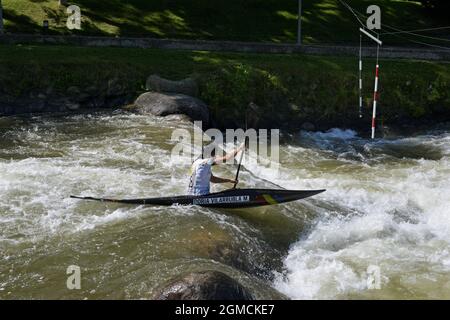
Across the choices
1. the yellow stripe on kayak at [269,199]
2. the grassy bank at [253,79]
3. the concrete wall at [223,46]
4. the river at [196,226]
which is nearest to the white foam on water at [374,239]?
the river at [196,226]

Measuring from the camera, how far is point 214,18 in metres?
27.9

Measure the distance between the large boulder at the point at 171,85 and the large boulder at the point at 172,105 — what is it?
46 cm

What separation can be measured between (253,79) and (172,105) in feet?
12.5

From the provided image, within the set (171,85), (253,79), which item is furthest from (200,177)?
(253,79)

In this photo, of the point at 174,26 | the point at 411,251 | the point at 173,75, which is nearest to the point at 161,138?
the point at 173,75

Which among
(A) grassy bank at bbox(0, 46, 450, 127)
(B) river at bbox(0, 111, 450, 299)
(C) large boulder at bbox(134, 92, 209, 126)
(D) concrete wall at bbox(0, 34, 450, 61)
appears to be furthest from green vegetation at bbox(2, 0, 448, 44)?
(B) river at bbox(0, 111, 450, 299)

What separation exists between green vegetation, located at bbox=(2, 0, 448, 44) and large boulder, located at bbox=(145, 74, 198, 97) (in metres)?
7.97

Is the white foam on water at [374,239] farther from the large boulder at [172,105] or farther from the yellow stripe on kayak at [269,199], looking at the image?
the large boulder at [172,105]

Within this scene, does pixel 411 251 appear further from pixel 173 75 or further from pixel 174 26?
pixel 174 26

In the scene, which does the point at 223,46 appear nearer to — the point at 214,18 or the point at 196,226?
the point at 214,18

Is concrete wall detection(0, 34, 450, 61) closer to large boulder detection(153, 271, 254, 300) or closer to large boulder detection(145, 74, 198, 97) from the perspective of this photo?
large boulder detection(145, 74, 198, 97)

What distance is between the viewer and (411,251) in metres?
9.41

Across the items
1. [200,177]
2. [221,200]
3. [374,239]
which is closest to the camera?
[374,239]
